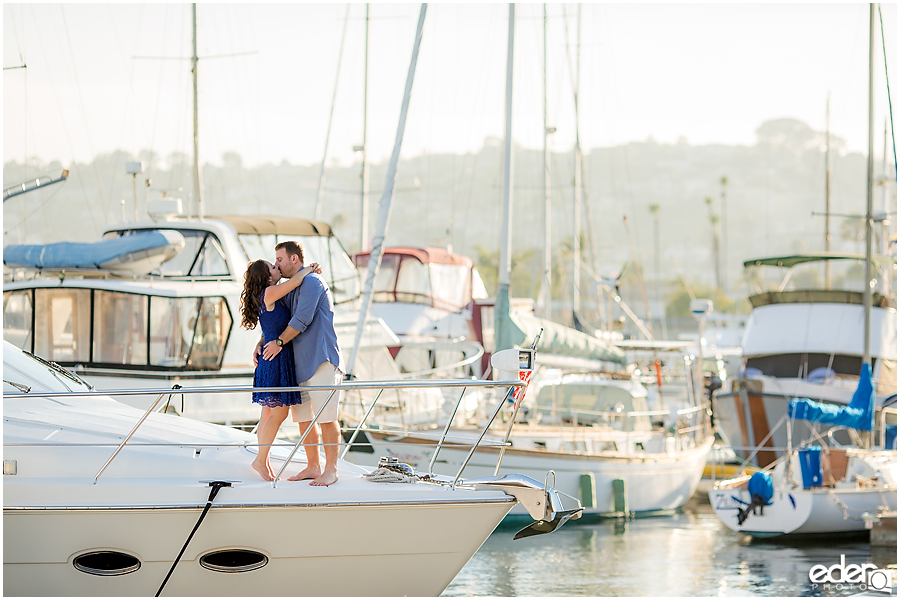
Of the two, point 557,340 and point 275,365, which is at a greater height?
point 275,365

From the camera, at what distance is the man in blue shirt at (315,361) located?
16.5 feet

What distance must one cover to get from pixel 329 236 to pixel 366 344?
5.50ft

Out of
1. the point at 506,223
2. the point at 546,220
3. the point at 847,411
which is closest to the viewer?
the point at 847,411

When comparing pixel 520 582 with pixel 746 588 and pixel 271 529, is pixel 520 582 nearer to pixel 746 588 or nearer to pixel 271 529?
pixel 746 588

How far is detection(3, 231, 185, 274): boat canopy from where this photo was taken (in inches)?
401

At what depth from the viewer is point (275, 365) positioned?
16.6ft

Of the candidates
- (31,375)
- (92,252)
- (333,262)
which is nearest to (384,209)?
(333,262)

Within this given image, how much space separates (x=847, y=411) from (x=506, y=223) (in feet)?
17.3

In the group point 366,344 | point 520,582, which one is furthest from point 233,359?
point 520,582

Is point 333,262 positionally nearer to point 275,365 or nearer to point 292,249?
point 292,249

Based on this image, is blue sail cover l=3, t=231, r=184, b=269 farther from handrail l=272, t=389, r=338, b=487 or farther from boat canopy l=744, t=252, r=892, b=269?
boat canopy l=744, t=252, r=892, b=269

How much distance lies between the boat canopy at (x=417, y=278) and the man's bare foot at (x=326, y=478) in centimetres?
1465

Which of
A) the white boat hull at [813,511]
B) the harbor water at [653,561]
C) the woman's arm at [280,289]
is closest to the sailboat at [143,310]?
the harbor water at [653,561]

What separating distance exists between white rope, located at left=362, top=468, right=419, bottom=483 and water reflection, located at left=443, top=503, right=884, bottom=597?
346cm
